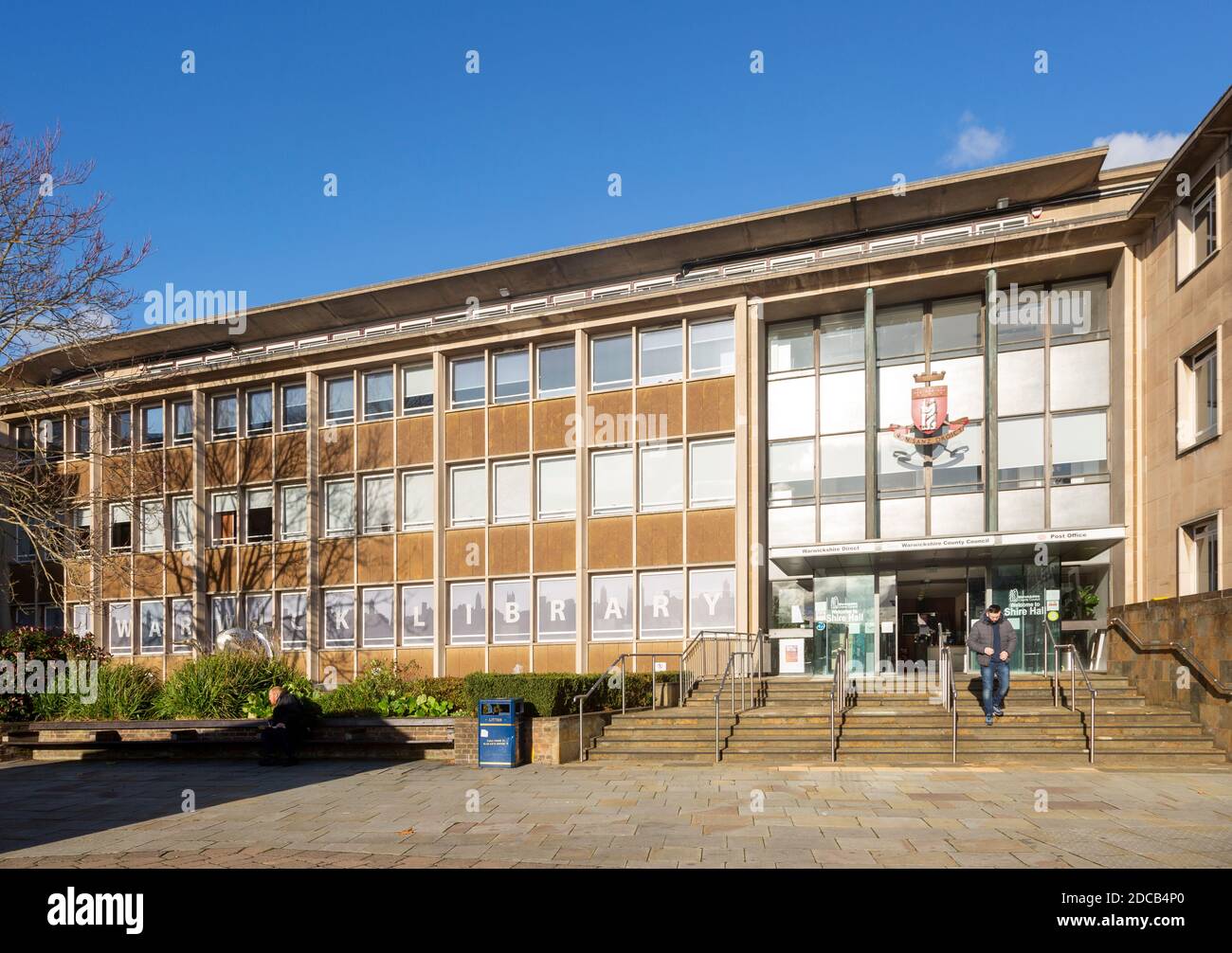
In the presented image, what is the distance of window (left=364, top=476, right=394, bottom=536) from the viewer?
92.1ft

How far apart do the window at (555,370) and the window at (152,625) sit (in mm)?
13798

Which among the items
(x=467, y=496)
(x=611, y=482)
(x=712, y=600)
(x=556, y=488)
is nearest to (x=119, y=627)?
(x=467, y=496)

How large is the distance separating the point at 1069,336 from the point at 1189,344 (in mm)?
3896

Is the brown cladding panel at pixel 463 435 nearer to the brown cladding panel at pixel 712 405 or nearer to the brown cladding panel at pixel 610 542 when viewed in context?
the brown cladding panel at pixel 610 542

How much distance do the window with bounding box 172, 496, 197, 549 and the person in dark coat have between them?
14.1 m

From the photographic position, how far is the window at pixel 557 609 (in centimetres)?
2552

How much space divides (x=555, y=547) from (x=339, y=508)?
23.0 ft

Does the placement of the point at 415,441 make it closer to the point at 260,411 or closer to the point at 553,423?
the point at 553,423

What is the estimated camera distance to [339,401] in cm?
2945

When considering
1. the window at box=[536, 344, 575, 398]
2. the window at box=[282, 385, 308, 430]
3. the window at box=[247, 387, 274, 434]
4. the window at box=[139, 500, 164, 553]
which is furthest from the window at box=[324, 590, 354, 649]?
the window at box=[536, 344, 575, 398]

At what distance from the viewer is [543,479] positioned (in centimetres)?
2630

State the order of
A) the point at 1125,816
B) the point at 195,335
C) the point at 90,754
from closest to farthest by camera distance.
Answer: the point at 1125,816, the point at 90,754, the point at 195,335
